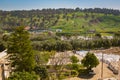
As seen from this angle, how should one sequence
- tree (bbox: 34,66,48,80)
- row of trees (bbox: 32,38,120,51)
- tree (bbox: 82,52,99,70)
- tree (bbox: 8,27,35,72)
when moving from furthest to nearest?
row of trees (bbox: 32,38,120,51), tree (bbox: 82,52,99,70), tree (bbox: 34,66,48,80), tree (bbox: 8,27,35,72)

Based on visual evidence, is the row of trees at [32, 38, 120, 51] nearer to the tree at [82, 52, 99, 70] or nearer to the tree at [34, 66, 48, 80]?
the tree at [82, 52, 99, 70]

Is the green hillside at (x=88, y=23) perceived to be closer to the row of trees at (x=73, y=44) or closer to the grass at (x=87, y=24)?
the grass at (x=87, y=24)

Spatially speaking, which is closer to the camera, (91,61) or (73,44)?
(91,61)

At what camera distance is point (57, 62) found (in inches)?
1344

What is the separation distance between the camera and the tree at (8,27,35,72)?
1040 inches

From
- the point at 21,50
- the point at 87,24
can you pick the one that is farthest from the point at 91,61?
the point at 87,24

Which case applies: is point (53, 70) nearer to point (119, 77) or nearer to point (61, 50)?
point (119, 77)

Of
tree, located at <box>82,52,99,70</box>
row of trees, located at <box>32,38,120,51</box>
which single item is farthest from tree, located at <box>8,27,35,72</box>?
row of trees, located at <box>32,38,120,51</box>

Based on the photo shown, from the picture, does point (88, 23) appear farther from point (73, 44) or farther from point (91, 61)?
point (91, 61)

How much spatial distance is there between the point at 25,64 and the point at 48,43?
102 feet

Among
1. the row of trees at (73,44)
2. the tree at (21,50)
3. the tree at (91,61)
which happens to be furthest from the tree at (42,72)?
the row of trees at (73,44)

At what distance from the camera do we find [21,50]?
26453 millimetres

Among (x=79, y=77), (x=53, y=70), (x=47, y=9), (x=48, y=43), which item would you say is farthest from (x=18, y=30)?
(x=47, y=9)

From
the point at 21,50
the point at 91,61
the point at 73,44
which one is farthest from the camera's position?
the point at 73,44
